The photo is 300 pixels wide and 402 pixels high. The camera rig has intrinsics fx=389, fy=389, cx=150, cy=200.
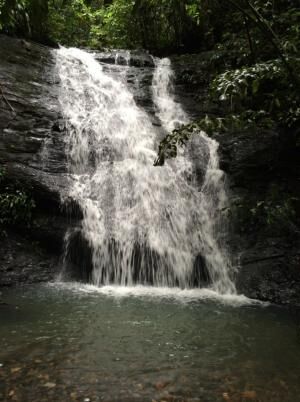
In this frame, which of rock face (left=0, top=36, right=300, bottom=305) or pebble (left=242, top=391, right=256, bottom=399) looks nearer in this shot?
pebble (left=242, top=391, right=256, bottom=399)

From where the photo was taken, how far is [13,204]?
290 inches

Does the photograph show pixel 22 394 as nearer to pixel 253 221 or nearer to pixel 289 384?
pixel 289 384

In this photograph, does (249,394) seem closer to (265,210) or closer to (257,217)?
(265,210)

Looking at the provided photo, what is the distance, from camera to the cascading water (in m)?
7.18

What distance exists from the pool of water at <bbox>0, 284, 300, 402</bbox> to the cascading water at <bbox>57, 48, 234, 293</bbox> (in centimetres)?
114

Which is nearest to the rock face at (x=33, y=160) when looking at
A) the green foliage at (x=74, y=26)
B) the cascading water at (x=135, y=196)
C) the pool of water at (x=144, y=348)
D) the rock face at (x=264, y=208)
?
the cascading water at (x=135, y=196)

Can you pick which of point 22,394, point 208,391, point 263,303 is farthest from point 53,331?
point 263,303

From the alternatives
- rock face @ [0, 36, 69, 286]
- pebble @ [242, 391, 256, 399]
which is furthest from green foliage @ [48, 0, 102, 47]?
pebble @ [242, 391, 256, 399]

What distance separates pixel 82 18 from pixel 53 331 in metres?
13.8

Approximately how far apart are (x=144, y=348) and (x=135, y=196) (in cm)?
461

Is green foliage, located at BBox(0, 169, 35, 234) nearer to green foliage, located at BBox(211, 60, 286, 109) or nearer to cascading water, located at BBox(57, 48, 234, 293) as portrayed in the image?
cascading water, located at BBox(57, 48, 234, 293)

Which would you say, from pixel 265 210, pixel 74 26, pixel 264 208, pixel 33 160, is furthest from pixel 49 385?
pixel 74 26

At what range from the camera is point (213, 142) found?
9.48 metres

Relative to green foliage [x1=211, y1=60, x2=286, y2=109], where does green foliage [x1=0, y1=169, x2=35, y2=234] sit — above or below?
below
